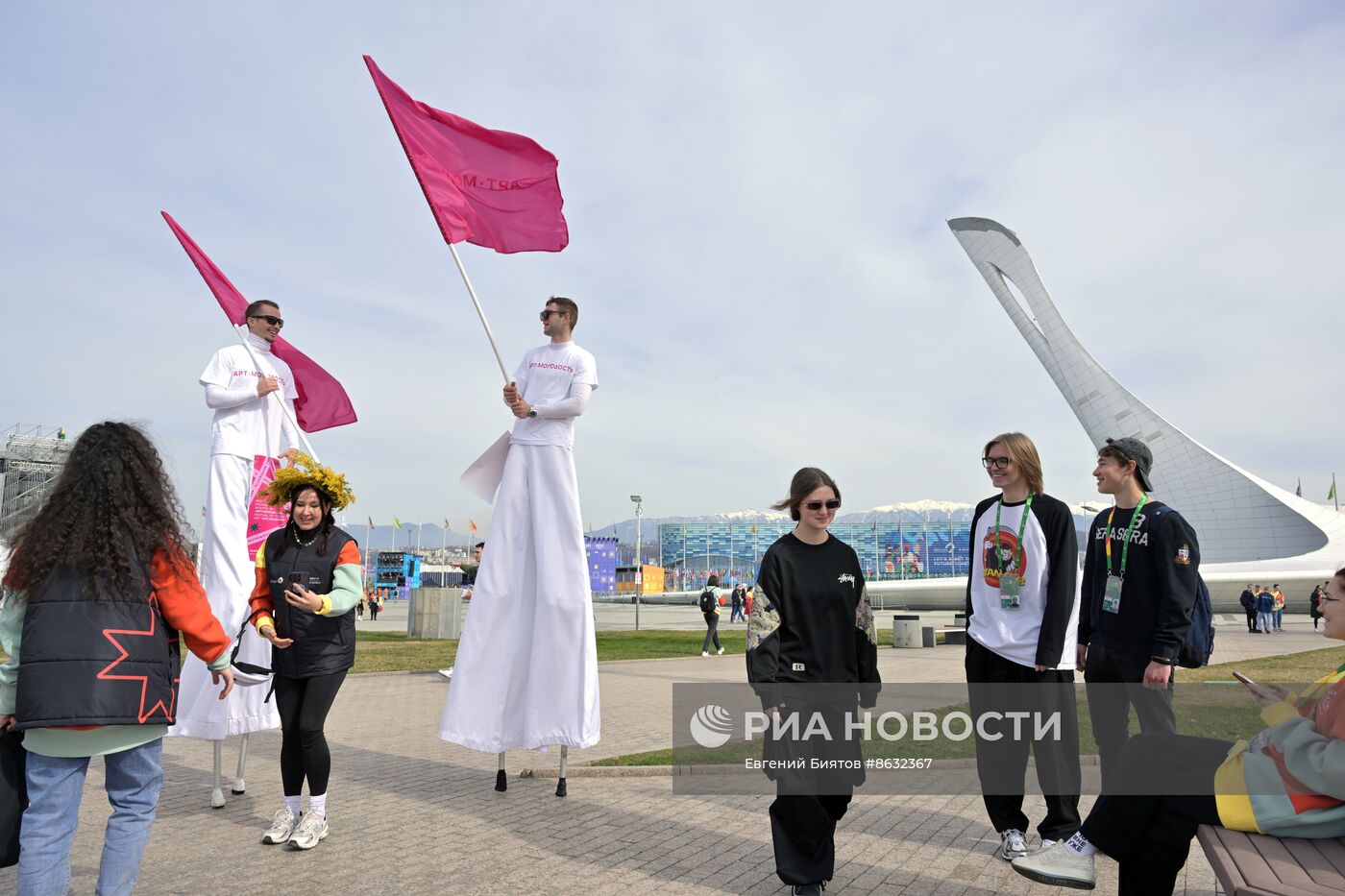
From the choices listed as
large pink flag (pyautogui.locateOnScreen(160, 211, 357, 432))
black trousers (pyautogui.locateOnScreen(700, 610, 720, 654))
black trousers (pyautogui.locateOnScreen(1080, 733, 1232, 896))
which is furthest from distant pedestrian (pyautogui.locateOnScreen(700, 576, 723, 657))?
black trousers (pyautogui.locateOnScreen(1080, 733, 1232, 896))

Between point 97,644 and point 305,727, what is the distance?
72.5 inches

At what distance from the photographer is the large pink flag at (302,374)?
21.9 feet

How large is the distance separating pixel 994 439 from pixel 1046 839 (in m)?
2.11

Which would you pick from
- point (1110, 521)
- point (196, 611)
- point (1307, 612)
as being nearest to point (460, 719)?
point (196, 611)

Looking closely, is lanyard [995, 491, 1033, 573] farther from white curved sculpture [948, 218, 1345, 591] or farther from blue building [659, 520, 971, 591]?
blue building [659, 520, 971, 591]

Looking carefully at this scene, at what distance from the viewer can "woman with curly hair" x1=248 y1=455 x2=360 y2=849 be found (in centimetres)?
468

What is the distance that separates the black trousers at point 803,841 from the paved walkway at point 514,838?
0.29m

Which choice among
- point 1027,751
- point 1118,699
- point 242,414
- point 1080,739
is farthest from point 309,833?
point 1080,739

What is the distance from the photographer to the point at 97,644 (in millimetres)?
3021

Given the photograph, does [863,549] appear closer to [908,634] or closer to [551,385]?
→ [908,634]

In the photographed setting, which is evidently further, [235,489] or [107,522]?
[235,489]

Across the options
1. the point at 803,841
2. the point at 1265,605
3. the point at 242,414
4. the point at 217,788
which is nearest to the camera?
the point at 803,841

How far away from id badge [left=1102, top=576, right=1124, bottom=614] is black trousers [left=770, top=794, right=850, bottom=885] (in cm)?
184

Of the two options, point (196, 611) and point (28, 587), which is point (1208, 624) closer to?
point (196, 611)
